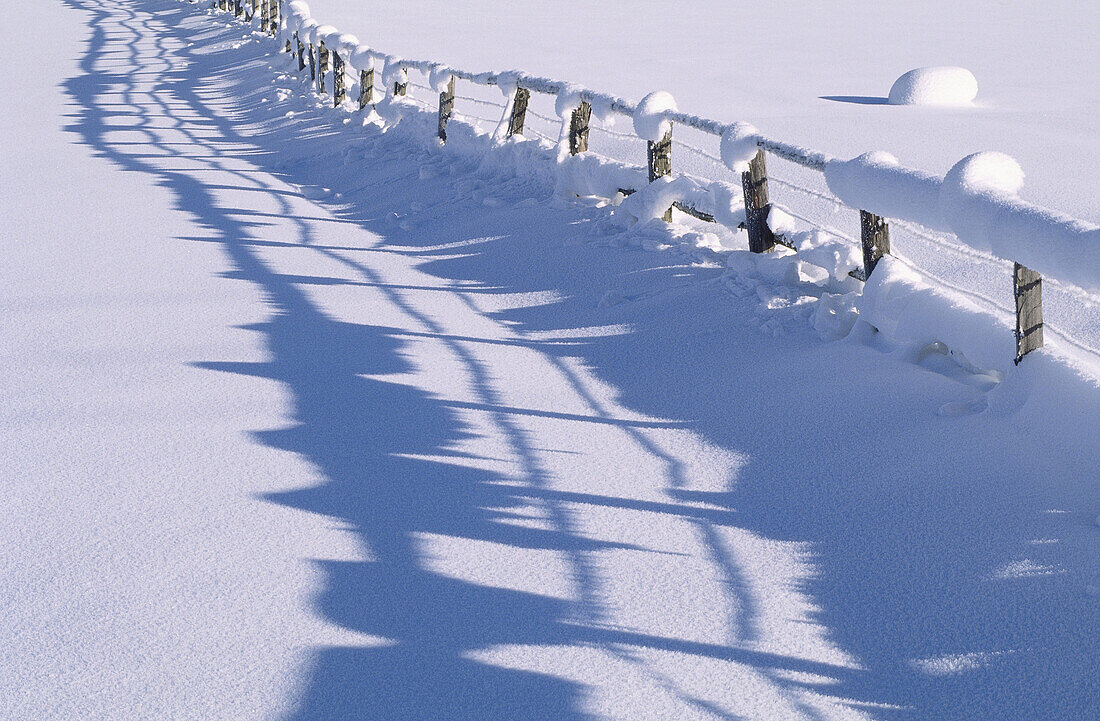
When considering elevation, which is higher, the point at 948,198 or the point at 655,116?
the point at 655,116

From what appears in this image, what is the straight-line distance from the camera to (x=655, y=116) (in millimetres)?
6668

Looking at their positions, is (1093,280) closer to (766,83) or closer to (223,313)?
(223,313)

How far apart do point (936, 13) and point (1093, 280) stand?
118 ft

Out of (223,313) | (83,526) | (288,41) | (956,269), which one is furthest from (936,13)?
(83,526)

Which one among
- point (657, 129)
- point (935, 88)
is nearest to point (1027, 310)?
point (657, 129)

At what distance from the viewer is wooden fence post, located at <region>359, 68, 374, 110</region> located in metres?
12.5

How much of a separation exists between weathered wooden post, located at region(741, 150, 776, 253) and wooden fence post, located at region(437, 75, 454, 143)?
16.7 feet

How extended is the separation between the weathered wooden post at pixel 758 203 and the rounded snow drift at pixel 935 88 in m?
12.7

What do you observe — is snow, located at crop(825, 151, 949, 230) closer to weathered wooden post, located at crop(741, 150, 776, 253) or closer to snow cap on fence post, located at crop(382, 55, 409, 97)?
weathered wooden post, located at crop(741, 150, 776, 253)

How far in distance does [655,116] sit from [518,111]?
257cm

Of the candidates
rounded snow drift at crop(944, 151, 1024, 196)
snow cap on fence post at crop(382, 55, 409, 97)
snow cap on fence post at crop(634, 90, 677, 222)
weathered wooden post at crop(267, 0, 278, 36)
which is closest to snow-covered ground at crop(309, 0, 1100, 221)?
weathered wooden post at crop(267, 0, 278, 36)

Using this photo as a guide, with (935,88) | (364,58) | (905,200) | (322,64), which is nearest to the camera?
(905,200)

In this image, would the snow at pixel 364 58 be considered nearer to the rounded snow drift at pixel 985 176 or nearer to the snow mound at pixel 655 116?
the snow mound at pixel 655 116

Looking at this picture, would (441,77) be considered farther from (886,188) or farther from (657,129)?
(886,188)
